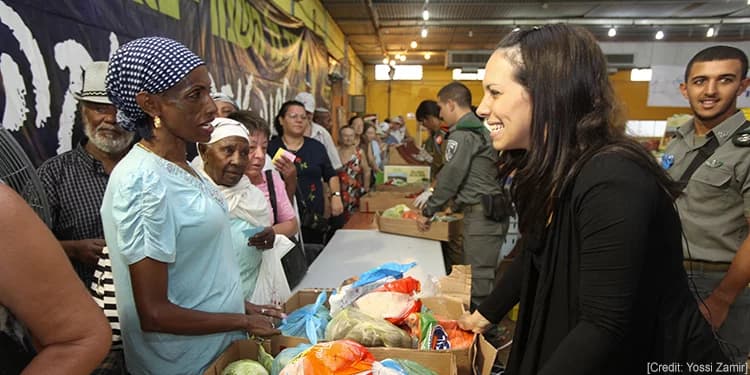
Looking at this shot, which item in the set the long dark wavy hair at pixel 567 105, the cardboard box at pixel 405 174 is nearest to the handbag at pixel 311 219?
the cardboard box at pixel 405 174

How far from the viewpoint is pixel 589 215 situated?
2.62ft

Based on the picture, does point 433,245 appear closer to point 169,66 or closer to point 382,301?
point 382,301

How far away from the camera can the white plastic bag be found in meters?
1.73

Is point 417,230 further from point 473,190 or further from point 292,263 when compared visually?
point 292,263

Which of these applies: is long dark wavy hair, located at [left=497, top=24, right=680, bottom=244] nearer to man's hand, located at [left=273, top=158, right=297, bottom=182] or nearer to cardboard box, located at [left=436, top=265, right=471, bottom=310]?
cardboard box, located at [left=436, top=265, right=471, bottom=310]

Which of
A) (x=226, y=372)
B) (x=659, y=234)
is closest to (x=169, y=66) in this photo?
(x=226, y=372)

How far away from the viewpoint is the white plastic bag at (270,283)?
1731mm

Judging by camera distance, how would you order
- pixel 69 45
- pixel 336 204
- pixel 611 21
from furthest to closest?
pixel 611 21 → pixel 336 204 → pixel 69 45

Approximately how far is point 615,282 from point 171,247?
1028 millimetres

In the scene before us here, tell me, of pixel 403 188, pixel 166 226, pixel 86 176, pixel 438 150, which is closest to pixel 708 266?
pixel 166 226

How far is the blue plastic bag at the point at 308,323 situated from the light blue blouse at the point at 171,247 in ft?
0.52

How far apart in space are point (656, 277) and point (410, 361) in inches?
24.4

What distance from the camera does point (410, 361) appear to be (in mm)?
1102

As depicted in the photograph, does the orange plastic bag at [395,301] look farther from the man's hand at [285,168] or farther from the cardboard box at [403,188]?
the cardboard box at [403,188]
